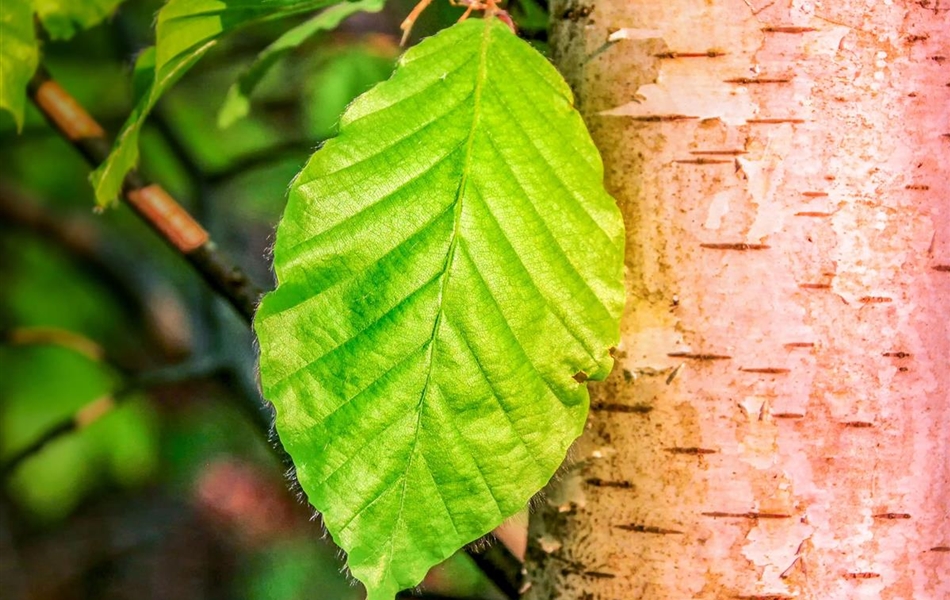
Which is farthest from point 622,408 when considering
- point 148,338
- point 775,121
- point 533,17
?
point 148,338

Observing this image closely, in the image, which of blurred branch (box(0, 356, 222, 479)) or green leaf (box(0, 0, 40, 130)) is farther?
blurred branch (box(0, 356, 222, 479))

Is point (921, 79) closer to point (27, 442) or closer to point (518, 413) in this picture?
point (518, 413)

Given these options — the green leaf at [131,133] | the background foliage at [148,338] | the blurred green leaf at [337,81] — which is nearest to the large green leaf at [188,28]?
the green leaf at [131,133]

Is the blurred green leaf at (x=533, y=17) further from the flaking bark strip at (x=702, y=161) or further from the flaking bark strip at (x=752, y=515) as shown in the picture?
the flaking bark strip at (x=752, y=515)

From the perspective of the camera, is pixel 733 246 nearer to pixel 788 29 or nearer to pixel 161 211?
pixel 788 29

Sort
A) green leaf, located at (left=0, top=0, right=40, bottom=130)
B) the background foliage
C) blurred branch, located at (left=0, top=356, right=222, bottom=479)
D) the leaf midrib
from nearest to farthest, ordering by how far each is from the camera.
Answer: the leaf midrib
green leaf, located at (left=0, top=0, right=40, bottom=130)
blurred branch, located at (left=0, top=356, right=222, bottom=479)
the background foliage

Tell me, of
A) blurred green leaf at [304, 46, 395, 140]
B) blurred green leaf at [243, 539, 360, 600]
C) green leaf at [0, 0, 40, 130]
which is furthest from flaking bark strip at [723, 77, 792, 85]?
blurred green leaf at [243, 539, 360, 600]

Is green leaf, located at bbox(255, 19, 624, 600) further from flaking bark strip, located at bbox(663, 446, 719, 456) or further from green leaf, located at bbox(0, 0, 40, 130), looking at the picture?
green leaf, located at bbox(0, 0, 40, 130)
